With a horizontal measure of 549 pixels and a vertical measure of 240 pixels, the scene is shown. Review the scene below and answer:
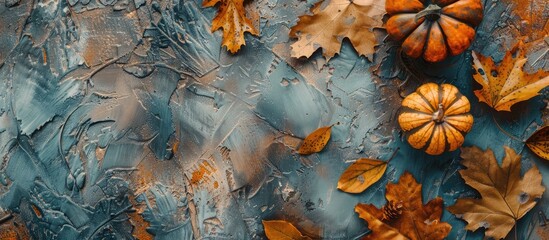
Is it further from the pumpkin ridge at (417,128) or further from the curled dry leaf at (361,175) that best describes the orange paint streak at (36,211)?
the pumpkin ridge at (417,128)

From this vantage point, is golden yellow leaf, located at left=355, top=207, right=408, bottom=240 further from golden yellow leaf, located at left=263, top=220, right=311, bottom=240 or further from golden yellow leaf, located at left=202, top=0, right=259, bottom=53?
golden yellow leaf, located at left=202, top=0, right=259, bottom=53

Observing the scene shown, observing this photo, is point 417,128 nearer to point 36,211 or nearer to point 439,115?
point 439,115

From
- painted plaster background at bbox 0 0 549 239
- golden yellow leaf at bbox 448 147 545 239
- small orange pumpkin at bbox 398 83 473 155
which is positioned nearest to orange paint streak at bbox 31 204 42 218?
painted plaster background at bbox 0 0 549 239

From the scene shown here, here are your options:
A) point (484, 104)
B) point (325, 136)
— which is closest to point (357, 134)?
point (325, 136)

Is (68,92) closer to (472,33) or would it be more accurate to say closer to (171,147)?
(171,147)

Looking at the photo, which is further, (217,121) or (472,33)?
(217,121)

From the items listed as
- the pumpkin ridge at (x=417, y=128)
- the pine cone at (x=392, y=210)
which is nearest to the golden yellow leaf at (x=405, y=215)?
the pine cone at (x=392, y=210)

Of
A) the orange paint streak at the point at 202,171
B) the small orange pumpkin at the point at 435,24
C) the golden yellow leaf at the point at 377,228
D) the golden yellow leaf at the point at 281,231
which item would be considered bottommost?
the golden yellow leaf at the point at 377,228
